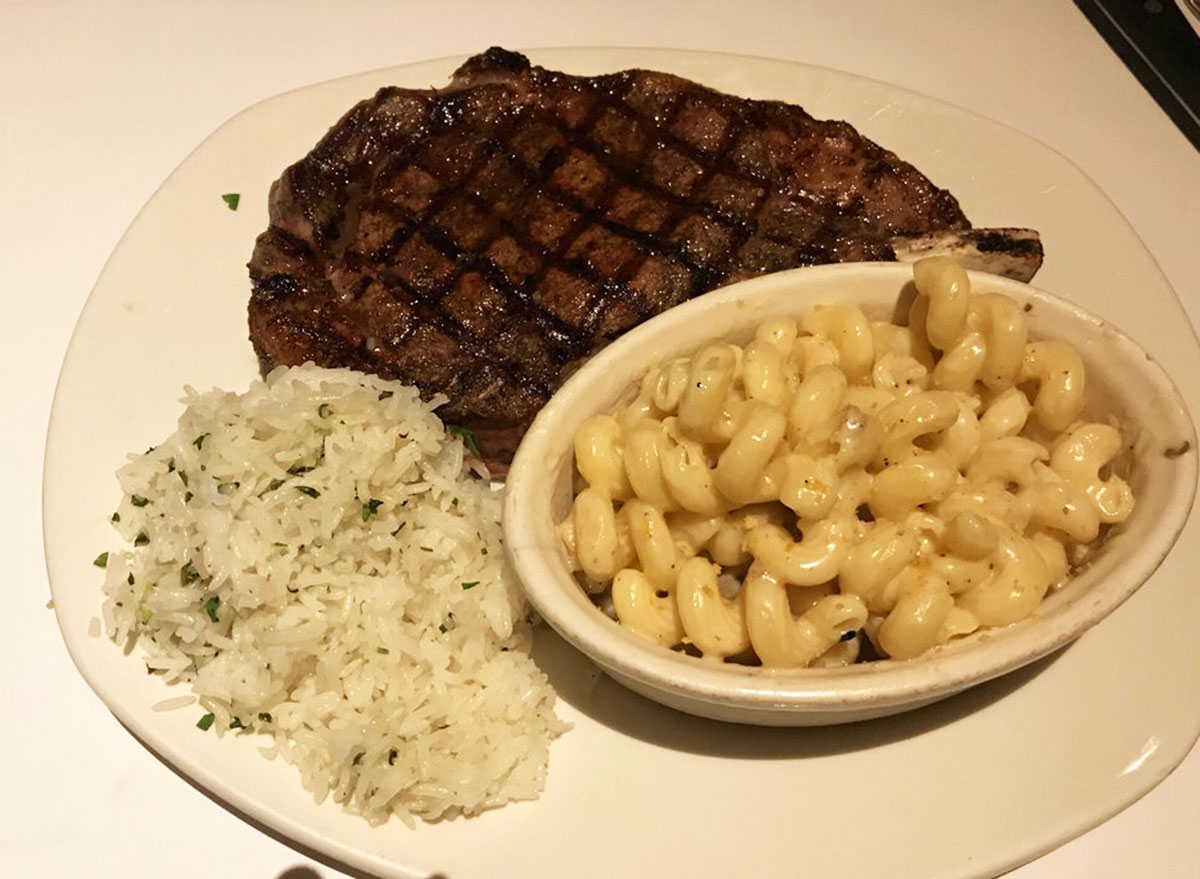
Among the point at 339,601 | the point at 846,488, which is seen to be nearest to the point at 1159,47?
the point at 846,488

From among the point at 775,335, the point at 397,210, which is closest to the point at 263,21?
the point at 397,210

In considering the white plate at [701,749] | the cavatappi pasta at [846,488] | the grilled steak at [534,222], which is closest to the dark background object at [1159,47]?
the white plate at [701,749]

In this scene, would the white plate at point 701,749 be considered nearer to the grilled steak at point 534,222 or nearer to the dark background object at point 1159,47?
the grilled steak at point 534,222

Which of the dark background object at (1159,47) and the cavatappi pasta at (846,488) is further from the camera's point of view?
the dark background object at (1159,47)

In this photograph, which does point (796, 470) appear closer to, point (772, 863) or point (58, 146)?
point (772, 863)

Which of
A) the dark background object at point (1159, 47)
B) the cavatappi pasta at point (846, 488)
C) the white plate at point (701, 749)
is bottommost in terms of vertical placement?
the white plate at point (701, 749)

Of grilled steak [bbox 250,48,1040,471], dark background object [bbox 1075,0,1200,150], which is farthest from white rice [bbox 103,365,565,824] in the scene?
dark background object [bbox 1075,0,1200,150]
